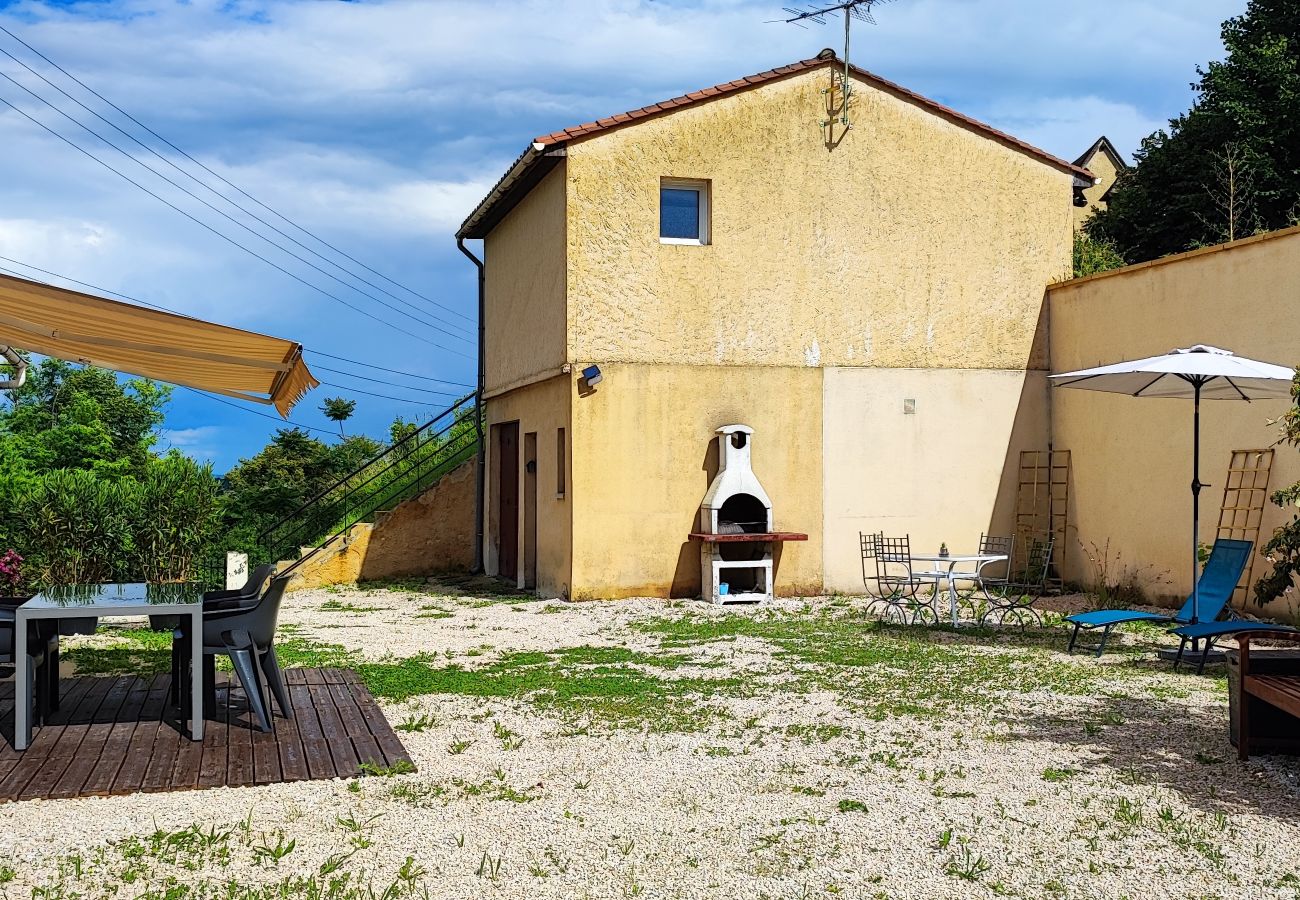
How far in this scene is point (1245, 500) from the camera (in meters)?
13.0

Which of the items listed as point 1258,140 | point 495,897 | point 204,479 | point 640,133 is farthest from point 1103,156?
point 495,897

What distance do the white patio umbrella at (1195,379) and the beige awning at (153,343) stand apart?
22.8ft

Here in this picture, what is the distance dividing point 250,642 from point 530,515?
10.4 metres

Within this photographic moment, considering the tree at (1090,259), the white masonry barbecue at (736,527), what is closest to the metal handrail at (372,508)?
the white masonry barbecue at (736,527)

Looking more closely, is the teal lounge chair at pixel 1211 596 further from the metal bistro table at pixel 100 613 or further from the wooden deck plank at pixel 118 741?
the wooden deck plank at pixel 118 741

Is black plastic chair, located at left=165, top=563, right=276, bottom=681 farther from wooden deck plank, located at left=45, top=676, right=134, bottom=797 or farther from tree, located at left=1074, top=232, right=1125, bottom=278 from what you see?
tree, located at left=1074, top=232, right=1125, bottom=278

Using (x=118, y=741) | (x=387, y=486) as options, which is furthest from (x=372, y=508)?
(x=118, y=741)

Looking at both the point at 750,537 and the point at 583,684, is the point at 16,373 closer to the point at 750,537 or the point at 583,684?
the point at 583,684

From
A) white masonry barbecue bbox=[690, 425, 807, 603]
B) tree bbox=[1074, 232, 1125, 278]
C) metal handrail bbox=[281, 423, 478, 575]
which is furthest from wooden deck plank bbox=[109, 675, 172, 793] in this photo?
tree bbox=[1074, 232, 1125, 278]

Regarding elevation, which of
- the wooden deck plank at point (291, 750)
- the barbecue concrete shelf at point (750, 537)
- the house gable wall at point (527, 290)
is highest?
the house gable wall at point (527, 290)

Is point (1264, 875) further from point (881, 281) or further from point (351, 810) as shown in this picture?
point (881, 281)

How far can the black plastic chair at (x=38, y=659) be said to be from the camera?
21.9 ft

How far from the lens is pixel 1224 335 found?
43.4 feet

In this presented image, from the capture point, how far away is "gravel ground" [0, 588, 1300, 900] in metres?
4.84
